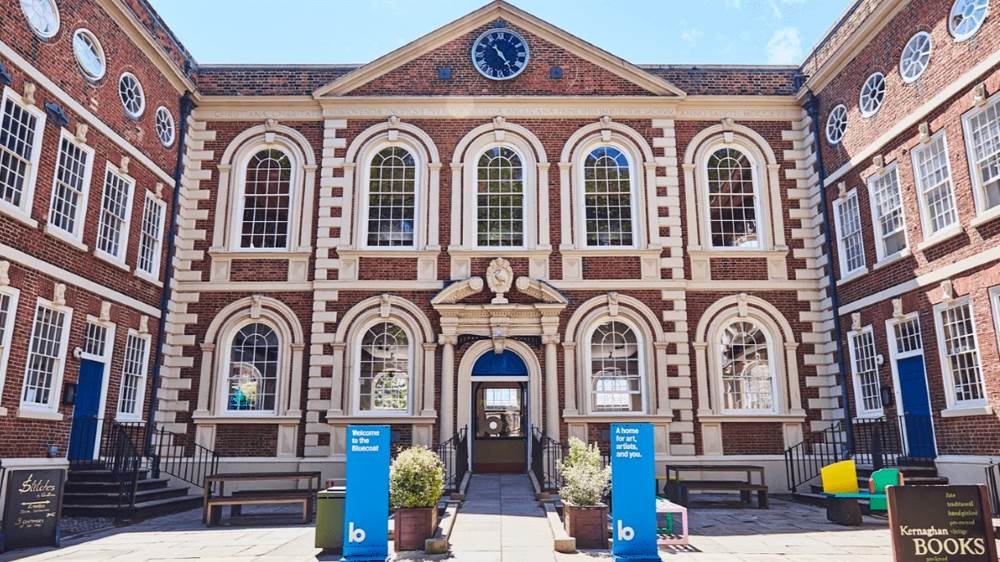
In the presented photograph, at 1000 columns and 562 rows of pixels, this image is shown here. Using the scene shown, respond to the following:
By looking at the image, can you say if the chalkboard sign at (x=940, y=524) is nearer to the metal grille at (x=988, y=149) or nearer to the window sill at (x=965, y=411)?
the window sill at (x=965, y=411)

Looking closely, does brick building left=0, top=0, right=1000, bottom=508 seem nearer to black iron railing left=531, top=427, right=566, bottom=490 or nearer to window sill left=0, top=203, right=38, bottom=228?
black iron railing left=531, top=427, right=566, bottom=490

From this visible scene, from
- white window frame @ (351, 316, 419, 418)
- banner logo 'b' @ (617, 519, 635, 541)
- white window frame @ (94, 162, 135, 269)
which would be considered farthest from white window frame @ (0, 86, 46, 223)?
banner logo 'b' @ (617, 519, 635, 541)

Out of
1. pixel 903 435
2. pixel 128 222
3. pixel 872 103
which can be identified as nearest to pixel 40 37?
pixel 128 222

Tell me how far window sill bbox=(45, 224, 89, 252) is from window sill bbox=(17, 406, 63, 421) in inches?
118

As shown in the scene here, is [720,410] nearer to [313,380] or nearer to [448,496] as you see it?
[448,496]

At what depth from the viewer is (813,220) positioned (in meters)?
17.0

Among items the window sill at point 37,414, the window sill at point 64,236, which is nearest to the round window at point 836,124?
the window sill at point 64,236

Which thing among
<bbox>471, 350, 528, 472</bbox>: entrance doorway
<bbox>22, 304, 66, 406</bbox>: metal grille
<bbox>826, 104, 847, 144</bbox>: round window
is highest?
<bbox>826, 104, 847, 144</bbox>: round window

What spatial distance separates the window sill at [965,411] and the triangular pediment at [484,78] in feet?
30.5

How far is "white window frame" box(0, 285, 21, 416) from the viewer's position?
11.2 metres

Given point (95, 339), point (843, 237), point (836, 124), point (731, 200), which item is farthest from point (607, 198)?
point (95, 339)

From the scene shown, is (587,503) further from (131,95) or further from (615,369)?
(131,95)

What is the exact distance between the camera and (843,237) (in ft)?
52.9

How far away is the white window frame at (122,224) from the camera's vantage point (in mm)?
13984
